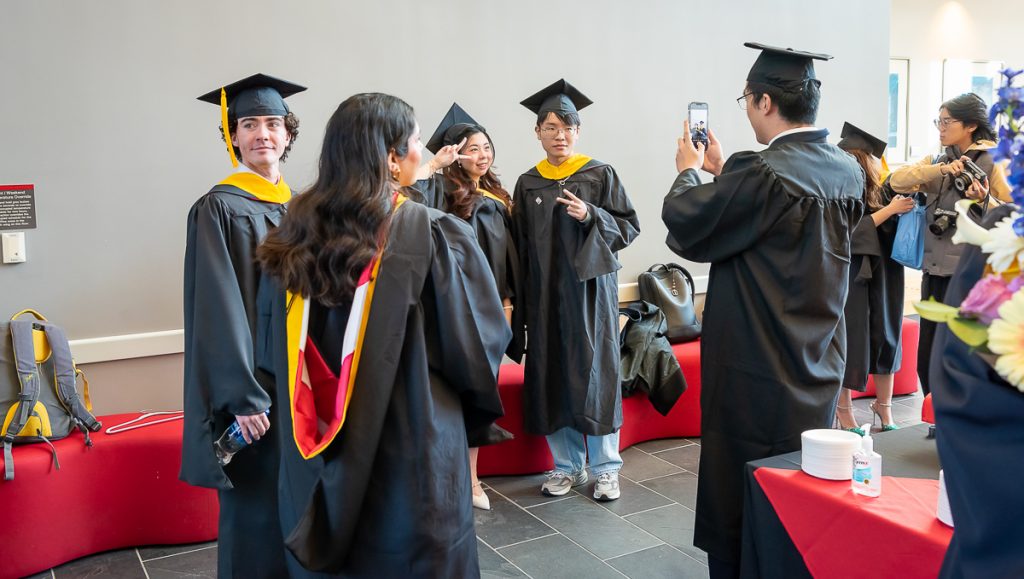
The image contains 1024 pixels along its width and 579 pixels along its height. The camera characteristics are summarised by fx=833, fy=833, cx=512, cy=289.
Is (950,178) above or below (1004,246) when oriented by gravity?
above

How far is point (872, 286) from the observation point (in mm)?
4305

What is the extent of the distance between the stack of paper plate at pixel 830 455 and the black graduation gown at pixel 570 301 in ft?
5.50

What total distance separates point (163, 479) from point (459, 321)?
1851 millimetres

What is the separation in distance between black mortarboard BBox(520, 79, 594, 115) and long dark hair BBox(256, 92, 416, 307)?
1.84 meters

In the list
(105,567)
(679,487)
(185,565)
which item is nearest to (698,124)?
(679,487)

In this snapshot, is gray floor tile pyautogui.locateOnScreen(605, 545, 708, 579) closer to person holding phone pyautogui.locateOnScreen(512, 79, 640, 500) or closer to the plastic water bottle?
person holding phone pyautogui.locateOnScreen(512, 79, 640, 500)

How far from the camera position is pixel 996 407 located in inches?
42.1

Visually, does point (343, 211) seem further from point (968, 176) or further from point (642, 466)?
point (968, 176)

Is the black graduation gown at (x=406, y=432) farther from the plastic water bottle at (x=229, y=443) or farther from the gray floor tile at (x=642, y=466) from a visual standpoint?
the gray floor tile at (x=642, y=466)

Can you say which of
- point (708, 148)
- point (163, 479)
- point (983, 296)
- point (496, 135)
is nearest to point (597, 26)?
point (496, 135)

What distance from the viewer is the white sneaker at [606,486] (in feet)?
11.8

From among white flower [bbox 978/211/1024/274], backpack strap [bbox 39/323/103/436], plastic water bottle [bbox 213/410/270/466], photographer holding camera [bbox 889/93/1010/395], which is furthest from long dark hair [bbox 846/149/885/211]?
backpack strap [bbox 39/323/103/436]

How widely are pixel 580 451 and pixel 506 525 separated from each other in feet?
1.88

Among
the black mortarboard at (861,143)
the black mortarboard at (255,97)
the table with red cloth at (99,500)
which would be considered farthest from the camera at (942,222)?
the table with red cloth at (99,500)
